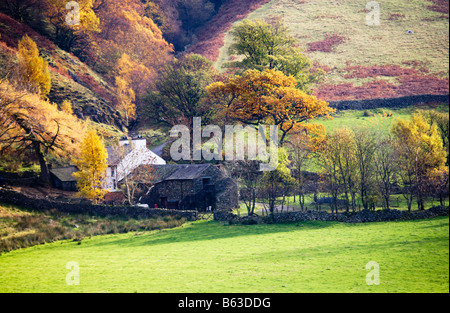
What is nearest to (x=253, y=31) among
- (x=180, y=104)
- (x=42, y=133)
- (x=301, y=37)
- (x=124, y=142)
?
(x=180, y=104)

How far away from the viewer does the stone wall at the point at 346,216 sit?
2628 centimetres

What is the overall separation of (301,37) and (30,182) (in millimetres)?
69089

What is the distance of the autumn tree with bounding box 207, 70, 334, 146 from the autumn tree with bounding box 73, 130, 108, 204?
16.0 meters

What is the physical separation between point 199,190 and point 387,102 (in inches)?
1478

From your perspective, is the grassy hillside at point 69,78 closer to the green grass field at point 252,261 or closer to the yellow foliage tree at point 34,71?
the yellow foliage tree at point 34,71

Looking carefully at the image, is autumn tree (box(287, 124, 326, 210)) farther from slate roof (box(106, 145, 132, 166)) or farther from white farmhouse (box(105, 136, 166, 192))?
slate roof (box(106, 145, 132, 166))

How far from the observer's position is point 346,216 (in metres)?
29.1

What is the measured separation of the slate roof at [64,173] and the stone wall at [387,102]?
42274 millimetres

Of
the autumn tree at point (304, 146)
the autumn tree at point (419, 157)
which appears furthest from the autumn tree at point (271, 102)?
the autumn tree at point (419, 157)

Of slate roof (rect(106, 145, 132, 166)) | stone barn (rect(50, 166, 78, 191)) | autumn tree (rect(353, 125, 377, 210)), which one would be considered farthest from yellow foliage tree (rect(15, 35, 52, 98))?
autumn tree (rect(353, 125, 377, 210))

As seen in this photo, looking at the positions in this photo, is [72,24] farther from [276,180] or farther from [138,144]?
[276,180]

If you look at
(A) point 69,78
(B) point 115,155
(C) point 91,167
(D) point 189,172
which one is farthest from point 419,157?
(A) point 69,78

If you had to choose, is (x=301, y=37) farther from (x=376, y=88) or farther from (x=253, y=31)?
(x=253, y=31)

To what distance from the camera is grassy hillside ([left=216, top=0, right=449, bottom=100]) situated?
220 ft
